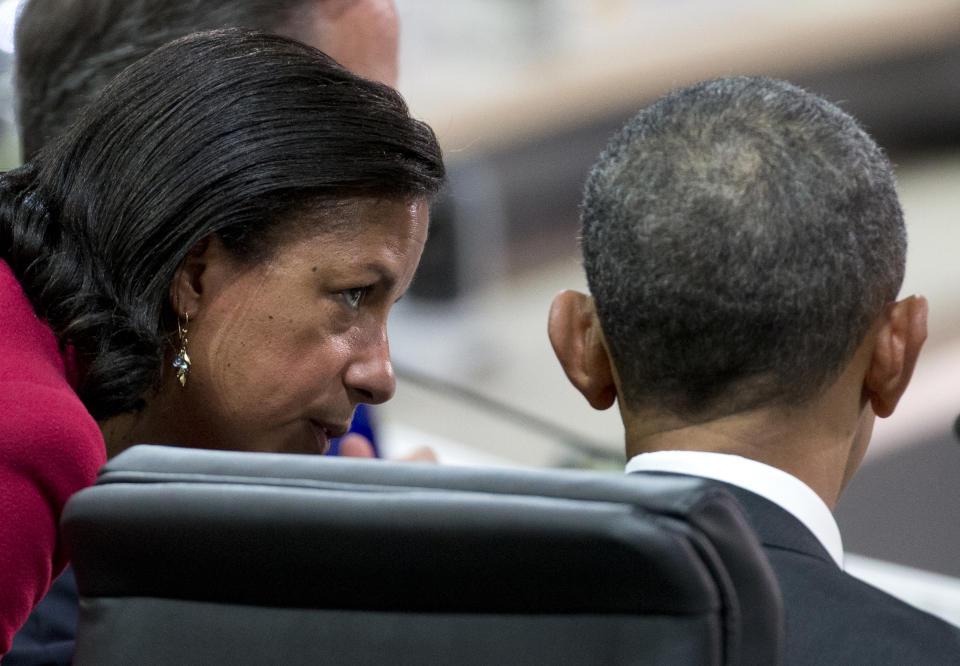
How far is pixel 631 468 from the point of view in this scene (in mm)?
1045

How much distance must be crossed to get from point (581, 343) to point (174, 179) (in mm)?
444

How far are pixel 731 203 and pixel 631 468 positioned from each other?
0.68 feet

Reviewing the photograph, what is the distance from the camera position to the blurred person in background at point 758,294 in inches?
39.8

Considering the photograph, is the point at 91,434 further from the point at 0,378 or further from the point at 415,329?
the point at 415,329

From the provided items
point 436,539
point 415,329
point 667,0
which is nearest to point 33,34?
point 436,539

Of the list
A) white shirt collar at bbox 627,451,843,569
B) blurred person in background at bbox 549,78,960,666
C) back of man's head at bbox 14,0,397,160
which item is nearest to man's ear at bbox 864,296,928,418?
blurred person in background at bbox 549,78,960,666

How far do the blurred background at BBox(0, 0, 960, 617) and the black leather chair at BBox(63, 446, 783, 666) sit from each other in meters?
2.14

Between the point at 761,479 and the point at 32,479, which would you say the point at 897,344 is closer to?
the point at 761,479

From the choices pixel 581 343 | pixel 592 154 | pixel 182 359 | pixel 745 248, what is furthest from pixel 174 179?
pixel 592 154

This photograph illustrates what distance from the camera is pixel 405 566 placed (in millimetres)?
755

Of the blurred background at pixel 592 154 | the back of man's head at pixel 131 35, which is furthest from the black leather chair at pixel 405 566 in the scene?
the blurred background at pixel 592 154

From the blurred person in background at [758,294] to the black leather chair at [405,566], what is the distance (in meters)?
0.28

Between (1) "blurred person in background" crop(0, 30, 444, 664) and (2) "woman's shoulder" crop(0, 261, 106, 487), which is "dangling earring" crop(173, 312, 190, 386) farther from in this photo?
(2) "woman's shoulder" crop(0, 261, 106, 487)

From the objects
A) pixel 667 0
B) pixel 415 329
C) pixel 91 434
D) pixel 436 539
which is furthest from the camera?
pixel 667 0
